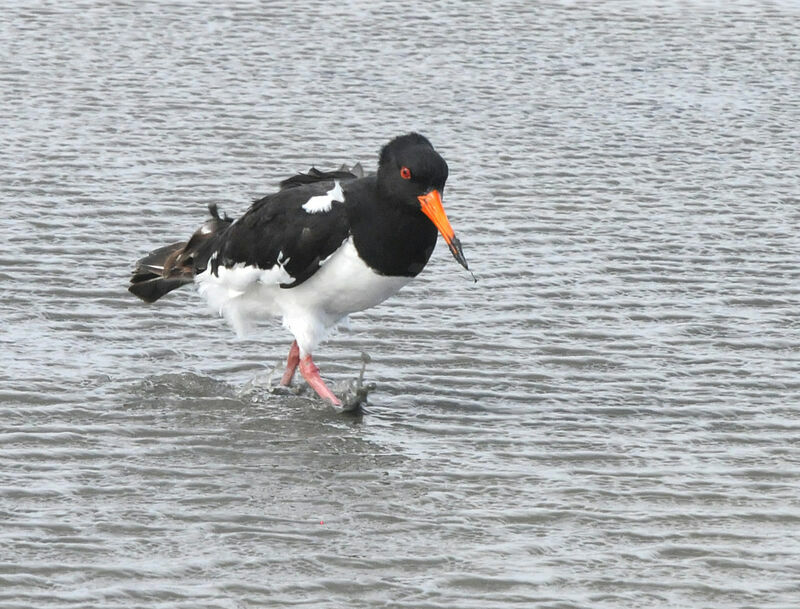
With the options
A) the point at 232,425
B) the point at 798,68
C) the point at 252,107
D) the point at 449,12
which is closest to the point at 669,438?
the point at 232,425

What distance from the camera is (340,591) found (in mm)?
6332

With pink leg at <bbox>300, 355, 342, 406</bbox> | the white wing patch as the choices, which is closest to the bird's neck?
the white wing patch

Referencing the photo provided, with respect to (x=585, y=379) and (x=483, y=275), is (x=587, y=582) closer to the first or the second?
(x=585, y=379)

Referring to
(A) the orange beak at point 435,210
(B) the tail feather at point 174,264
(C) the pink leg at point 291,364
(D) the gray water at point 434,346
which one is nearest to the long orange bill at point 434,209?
(A) the orange beak at point 435,210

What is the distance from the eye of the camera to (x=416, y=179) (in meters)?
8.18

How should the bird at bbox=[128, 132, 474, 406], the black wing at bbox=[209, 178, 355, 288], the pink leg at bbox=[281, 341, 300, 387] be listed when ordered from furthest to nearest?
the pink leg at bbox=[281, 341, 300, 387] → the black wing at bbox=[209, 178, 355, 288] → the bird at bbox=[128, 132, 474, 406]

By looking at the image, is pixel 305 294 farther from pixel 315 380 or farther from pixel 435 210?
pixel 435 210

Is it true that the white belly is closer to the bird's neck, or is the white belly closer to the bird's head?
the bird's neck

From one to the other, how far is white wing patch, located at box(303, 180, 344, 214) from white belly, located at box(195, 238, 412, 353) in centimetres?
24

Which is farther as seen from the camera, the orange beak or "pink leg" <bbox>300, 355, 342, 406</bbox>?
Answer: "pink leg" <bbox>300, 355, 342, 406</bbox>

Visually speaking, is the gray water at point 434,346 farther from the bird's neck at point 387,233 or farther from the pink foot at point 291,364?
A: the bird's neck at point 387,233

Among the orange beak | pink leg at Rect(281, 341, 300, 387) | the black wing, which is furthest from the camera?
pink leg at Rect(281, 341, 300, 387)

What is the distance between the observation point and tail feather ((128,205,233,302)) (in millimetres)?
9281

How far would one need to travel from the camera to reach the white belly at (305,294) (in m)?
8.38
